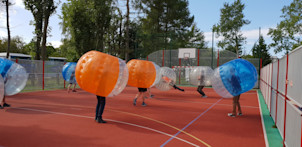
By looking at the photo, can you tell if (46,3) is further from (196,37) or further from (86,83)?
(196,37)

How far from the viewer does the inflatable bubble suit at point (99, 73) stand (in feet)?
20.6

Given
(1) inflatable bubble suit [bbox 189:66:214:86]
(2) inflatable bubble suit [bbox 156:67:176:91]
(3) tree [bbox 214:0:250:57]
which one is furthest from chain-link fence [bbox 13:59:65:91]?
(3) tree [bbox 214:0:250:57]

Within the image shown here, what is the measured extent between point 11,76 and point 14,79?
164 mm

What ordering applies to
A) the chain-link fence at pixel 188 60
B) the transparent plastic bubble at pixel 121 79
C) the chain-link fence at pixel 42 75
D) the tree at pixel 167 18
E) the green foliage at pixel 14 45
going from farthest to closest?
the green foliage at pixel 14 45 < the tree at pixel 167 18 < the chain-link fence at pixel 188 60 < the chain-link fence at pixel 42 75 < the transparent plastic bubble at pixel 121 79

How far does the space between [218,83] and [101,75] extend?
4267mm

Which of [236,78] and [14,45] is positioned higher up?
[14,45]

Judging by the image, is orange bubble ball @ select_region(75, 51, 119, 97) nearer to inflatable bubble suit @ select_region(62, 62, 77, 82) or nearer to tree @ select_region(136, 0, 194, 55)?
inflatable bubble suit @ select_region(62, 62, 77, 82)

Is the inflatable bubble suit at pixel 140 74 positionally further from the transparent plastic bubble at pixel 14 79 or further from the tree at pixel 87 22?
the tree at pixel 87 22

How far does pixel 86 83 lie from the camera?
20.9 ft

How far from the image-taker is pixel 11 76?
29.5 ft

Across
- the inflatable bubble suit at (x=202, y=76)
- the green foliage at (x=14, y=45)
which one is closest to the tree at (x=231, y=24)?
the inflatable bubble suit at (x=202, y=76)

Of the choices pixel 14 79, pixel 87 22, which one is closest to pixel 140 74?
pixel 14 79

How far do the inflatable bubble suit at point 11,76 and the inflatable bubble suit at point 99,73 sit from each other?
4296mm

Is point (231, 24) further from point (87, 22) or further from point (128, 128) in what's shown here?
point (128, 128)
